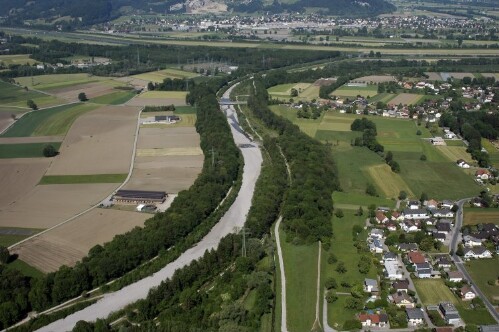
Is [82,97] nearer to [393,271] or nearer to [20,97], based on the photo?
[20,97]

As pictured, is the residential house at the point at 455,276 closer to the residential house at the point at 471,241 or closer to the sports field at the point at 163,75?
the residential house at the point at 471,241

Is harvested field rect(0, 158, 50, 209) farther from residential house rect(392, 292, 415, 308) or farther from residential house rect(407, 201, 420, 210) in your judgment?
residential house rect(407, 201, 420, 210)

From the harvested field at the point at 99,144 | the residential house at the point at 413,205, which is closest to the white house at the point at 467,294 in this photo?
the residential house at the point at 413,205

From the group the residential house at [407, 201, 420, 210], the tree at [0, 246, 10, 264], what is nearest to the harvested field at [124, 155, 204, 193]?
the tree at [0, 246, 10, 264]

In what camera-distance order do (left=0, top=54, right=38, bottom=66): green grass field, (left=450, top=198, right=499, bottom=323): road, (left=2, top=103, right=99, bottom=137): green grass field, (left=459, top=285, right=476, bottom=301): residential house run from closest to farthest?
(left=450, top=198, right=499, bottom=323): road → (left=459, top=285, right=476, bottom=301): residential house → (left=2, top=103, right=99, bottom=137): green grass field → (left=0, top=54, right=38, bottom=66): green grass field

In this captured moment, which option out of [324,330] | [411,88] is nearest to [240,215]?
[324,330]

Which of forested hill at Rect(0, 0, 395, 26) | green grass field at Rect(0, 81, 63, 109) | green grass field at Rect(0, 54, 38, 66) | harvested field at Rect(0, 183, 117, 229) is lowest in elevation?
harvested field at Rect(0, 183, 117, 229)

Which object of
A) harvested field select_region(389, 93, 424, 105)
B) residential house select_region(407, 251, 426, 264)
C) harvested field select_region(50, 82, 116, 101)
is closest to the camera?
residential house select_region(407, 251, 426, 264)
